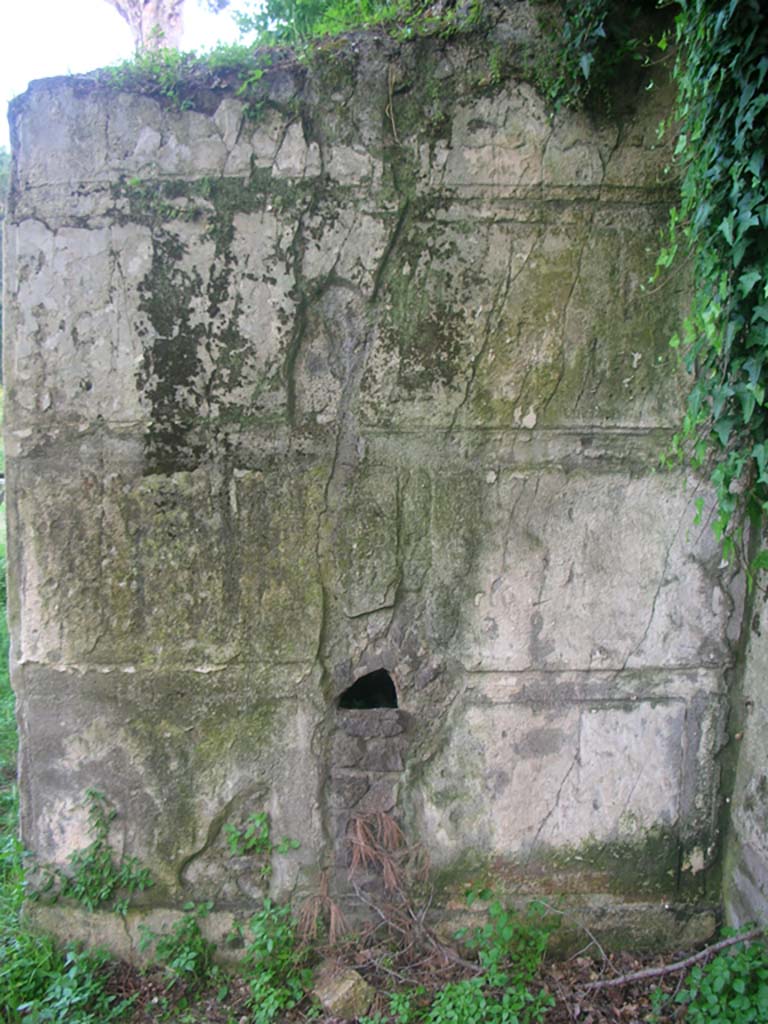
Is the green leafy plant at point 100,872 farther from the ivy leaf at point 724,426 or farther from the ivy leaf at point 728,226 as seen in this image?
the ivy leaf at point 728,226

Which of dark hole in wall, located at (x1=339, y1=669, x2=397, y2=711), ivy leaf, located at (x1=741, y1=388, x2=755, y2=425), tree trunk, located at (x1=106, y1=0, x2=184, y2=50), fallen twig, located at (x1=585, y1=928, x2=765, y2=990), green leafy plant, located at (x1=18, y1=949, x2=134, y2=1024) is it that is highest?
tree trunk, located at (x1=106, y1=0, x2=184, y2=50)

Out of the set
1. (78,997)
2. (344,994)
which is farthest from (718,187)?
(78,997)

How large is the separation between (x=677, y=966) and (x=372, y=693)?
4.22ft

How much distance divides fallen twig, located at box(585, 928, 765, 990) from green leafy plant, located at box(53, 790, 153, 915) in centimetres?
155

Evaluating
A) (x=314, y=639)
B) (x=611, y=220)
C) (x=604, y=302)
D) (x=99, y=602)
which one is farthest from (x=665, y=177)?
(x=99, y=602)

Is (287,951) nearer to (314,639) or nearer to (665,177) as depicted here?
(314,639)

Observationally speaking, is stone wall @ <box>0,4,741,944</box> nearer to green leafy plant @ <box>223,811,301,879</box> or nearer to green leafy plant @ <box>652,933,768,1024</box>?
green leafy plant @ <box>223,811,301,879</box>

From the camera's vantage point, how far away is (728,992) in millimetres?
2117

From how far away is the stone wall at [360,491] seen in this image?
224 centimetres

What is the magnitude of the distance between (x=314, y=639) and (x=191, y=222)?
1.40 meters

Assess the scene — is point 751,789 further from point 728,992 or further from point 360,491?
point 360,491

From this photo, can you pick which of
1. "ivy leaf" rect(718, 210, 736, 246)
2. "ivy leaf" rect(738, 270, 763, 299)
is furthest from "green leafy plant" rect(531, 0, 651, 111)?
"ivy leaf" rect(738, 270, 763, 299)

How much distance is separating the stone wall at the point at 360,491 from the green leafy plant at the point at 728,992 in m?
0.33

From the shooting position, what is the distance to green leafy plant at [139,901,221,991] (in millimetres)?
2375
